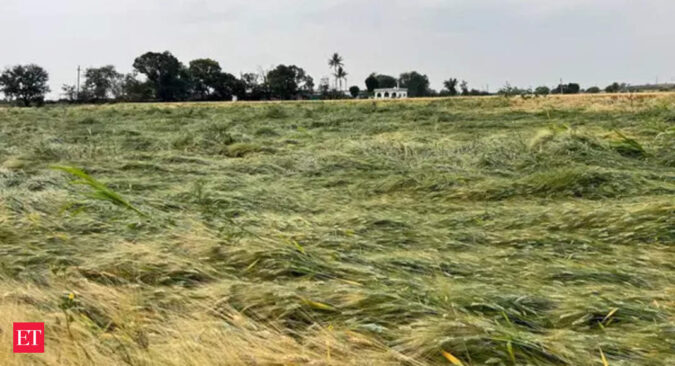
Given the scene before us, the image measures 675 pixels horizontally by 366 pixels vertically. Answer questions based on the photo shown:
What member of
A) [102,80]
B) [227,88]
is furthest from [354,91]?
[102,80]

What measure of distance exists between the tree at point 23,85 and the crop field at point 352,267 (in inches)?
2000

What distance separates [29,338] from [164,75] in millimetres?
56169

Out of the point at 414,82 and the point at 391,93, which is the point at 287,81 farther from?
the point at 414,82

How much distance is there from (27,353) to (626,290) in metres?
2.04

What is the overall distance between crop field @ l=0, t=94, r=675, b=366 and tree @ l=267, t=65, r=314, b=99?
51.0 m

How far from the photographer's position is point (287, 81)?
55.6m

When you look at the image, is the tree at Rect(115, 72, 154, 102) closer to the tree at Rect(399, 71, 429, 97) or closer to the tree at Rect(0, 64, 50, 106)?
the tree at Rect(0, 64, 50, 106)

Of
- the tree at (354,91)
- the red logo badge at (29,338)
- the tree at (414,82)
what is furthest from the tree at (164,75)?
the red logo badge at (29,338)

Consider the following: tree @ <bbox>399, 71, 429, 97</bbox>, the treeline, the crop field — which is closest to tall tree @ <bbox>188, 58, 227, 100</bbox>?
the treeline

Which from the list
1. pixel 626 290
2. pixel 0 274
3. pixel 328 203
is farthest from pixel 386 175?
pixel 0 274

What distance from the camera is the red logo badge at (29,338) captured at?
142 centimetres

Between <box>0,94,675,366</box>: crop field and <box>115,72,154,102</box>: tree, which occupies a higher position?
<box>115,72,154,102</box>: tree

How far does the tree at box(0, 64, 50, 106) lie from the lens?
152 feet

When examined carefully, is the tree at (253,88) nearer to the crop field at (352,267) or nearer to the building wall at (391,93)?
the building wall at (391,93)
